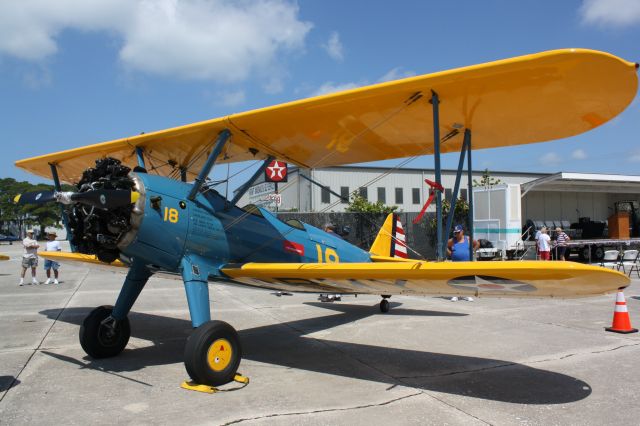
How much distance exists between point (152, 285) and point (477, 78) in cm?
1166

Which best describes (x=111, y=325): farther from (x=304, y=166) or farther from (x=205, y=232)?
(x=304, y=166)

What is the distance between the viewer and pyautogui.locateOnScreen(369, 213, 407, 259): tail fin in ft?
30.6

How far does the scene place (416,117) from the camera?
5332 millimetres

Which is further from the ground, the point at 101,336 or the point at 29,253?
the point at 29,253

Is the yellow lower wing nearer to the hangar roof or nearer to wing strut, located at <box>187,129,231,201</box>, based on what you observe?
wing strut, located at <box>187,129,231,201</box>

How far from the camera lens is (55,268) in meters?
14.1

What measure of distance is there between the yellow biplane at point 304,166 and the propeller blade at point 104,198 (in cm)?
1

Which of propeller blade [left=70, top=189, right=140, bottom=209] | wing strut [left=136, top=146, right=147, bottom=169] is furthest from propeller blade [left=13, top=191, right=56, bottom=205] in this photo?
wing strut [left=136, top=146, right=147, bottom=169]

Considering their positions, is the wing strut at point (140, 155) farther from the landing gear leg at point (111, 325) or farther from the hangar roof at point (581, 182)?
the hangar roof at point (581, 182)

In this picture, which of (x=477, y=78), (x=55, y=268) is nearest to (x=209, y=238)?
(x=477, y=78)

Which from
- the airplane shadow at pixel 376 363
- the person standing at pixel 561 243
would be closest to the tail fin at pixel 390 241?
the airplane shadow at pixel 376 363

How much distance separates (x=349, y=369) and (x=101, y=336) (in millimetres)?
2853

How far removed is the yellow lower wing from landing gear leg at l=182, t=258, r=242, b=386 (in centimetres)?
50

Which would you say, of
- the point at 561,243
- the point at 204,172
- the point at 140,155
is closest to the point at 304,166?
the point at 204,172
